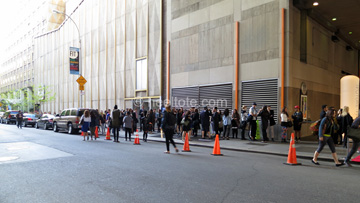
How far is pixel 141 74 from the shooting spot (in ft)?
80.3

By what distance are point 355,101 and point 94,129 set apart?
1572 cm

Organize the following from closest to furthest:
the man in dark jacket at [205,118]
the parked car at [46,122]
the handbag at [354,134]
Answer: the handbag at [354,134] → the man in dark jacket at [205,118] → the parked car at [46,122]

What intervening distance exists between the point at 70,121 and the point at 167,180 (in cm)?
1519

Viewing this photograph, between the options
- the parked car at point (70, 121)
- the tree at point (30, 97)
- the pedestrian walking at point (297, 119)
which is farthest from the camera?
the tree at point (30, 97)

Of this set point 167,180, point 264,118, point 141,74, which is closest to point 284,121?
point 264,118

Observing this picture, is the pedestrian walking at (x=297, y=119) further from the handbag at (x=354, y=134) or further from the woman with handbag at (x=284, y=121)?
the handbag at (x=354, y=134)

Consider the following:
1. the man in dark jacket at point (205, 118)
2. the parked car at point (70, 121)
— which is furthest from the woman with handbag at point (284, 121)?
the parked car at point (70, 121)

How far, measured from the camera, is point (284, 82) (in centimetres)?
1408

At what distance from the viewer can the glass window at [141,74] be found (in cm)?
2399

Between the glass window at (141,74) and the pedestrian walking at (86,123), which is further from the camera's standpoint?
the glass window at (141,74)

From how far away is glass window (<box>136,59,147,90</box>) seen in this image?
24.0m

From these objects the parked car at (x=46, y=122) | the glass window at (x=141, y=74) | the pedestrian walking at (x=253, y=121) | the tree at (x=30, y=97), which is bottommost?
the parked car at (x=46, y=122)

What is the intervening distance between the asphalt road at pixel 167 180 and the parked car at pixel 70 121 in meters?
9.63

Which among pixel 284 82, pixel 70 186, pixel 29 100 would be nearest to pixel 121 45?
pixel 284 82
